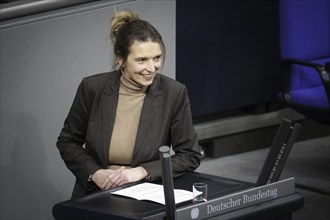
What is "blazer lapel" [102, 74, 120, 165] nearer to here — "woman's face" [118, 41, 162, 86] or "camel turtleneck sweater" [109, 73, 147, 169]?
"camel turtleneck sweater" [109, 73, 147, 169]

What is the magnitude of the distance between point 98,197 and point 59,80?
1250 millimetres

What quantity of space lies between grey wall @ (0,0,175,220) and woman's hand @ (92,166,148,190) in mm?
810

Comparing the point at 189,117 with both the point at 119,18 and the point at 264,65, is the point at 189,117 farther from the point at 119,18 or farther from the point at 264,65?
the point at 264,65

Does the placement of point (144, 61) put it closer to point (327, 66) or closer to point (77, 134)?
point (77, 134)

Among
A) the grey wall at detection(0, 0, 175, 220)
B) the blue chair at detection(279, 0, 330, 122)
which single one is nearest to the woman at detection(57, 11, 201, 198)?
the grey wall at detection(0, 0, 175, 220)

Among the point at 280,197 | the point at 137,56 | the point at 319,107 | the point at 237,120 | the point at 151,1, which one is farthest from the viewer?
the point at 237,120

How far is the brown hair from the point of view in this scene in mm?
3656

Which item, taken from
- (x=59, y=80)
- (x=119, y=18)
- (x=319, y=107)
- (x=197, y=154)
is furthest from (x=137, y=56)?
(x=319, y=107)

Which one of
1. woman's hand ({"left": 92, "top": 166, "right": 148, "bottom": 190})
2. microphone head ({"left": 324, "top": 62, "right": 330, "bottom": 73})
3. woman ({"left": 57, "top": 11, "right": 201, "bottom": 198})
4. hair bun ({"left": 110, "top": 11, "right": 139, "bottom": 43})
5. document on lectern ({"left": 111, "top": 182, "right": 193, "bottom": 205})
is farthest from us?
microphone head ({"left": 324, "top": 62, "right": 330, "bottom": 73})

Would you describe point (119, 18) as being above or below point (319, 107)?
above

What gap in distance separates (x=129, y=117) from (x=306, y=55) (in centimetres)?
211

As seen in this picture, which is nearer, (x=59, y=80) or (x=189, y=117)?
(x=189, y=117)

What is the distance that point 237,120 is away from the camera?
6.19m

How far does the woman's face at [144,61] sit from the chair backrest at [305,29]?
193cm
